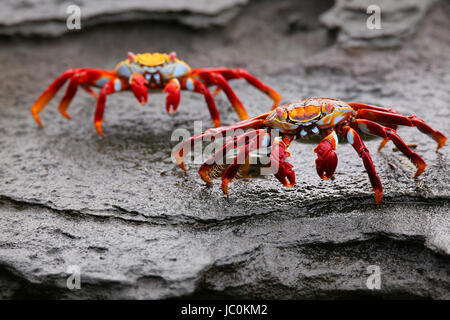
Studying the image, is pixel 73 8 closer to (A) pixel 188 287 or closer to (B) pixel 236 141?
(B) pixel 236 141

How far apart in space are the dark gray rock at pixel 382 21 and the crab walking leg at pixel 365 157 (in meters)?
2.61

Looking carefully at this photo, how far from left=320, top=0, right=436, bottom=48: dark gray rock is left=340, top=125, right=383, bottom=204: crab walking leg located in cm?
261

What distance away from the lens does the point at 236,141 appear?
3018mm

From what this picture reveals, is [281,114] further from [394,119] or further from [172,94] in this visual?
[172,94]

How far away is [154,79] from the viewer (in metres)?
4.08

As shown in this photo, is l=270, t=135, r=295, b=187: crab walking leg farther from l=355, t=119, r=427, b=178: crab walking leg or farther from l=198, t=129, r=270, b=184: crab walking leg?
l=355, t=119, r=427, b=178: crab walking leg

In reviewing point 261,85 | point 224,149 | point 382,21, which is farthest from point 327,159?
point 382,21

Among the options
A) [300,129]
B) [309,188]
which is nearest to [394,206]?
[309,188]

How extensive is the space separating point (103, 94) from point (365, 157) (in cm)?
215

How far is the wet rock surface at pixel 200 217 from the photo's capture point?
273 cm

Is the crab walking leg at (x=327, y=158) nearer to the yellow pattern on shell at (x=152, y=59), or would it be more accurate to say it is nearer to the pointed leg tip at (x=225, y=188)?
the pointed leg tip at (x=225, y=188)

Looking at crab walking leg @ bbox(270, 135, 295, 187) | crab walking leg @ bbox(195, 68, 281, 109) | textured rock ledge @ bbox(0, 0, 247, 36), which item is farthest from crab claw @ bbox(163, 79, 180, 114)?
textured rock ledge @ bbox(0, 0, 247, 36)

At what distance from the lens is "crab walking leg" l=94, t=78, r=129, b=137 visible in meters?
3.97

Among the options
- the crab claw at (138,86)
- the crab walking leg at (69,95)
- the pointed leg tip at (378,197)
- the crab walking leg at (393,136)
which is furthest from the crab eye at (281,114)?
the crab walking leg at (69,95)
